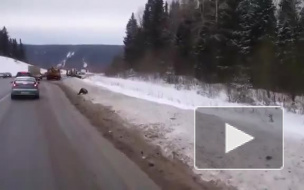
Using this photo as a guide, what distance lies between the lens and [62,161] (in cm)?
891

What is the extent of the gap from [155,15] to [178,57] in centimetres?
2541

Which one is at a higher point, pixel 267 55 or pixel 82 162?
pixel 267 55

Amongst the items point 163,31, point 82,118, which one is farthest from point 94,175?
point 163,31

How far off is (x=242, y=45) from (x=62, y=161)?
113ft

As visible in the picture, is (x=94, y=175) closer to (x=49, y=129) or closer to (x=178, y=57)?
(x=49, y=129)

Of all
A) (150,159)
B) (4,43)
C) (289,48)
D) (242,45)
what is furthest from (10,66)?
(150,159)

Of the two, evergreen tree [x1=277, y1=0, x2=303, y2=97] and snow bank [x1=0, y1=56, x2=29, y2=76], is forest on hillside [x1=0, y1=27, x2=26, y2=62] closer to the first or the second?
snow bank [x1=0, y1=56, x2=29, y2=76]

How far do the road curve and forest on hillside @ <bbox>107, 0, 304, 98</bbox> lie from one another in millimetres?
A: 16290

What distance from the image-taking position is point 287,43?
118 ft

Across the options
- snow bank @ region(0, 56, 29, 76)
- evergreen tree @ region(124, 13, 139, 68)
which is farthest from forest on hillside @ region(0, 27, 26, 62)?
evergreen tree @ region(124, 13, 139, 68)

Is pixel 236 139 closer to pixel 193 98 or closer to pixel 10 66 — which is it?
pixel 193 98
